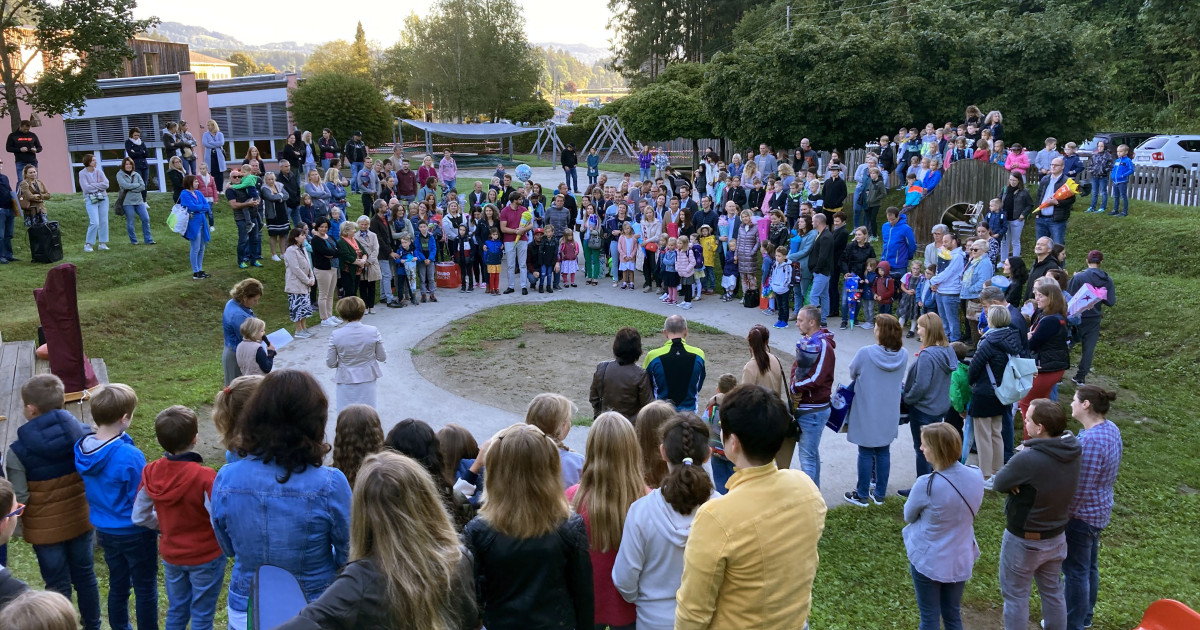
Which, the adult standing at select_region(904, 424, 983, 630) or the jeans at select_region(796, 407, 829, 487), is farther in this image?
the jeans at select_region(796, 407, 829, 487)

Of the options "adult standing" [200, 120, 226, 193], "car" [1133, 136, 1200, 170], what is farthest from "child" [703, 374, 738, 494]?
"car" [1133, 136, 1200, 170]

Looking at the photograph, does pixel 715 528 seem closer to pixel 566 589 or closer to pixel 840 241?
pixel 566 589

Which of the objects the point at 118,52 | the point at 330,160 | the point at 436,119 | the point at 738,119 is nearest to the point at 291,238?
the point at 330,160

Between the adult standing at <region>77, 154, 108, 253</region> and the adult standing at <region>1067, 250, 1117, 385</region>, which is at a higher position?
the adult standing at <region>77, 154, 108, 253</region>

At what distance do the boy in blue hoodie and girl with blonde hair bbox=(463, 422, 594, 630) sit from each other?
8.36 ft

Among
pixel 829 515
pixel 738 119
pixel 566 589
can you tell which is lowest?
pixel 829 515

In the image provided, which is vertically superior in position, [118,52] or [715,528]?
[118,52]

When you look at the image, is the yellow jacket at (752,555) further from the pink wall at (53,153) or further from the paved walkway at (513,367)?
the pink wall at (53,153)

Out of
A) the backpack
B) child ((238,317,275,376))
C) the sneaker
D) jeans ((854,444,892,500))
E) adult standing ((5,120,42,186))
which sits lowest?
the sneaker

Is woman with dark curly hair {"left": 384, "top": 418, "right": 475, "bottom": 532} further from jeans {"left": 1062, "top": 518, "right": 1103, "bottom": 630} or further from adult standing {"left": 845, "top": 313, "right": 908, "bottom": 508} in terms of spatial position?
adult standing {"left": 845, "top": 313, "right": 908, "bottom": 508}

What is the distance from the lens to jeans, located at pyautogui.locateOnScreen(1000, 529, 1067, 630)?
5.16 m

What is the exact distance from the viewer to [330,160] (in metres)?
20.2

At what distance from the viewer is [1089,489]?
5.32 metres

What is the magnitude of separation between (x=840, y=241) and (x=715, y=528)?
1133 cm
